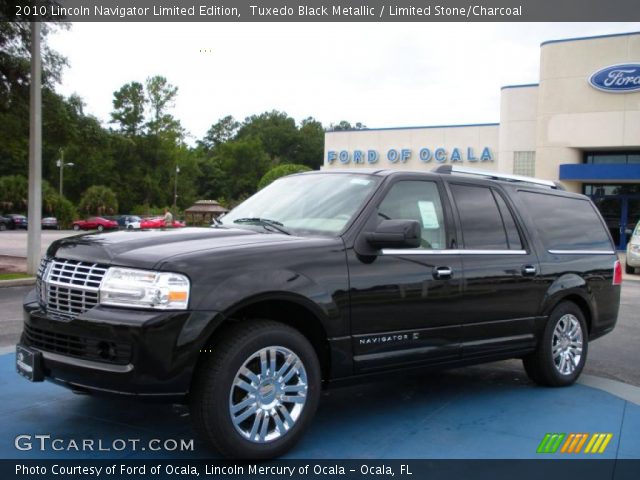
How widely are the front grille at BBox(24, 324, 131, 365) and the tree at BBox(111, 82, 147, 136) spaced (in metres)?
85.9

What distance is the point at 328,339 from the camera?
428cm

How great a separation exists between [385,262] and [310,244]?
592 millimetres

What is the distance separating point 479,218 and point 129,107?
3405 inches

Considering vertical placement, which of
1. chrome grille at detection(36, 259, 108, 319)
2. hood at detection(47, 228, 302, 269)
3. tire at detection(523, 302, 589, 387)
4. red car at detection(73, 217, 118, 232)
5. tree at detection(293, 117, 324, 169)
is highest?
tree at detection(293, 117, 324, 169)

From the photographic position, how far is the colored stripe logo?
4441 millimetres

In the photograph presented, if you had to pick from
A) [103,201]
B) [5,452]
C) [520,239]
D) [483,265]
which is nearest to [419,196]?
[483,265]

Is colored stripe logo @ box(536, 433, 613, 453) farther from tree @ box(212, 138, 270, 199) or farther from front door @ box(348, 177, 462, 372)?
tree @ box(212, 138, 270, 199)

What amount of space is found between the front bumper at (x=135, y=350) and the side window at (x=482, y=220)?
2.39m

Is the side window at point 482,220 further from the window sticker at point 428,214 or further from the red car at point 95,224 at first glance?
the red car at point 95,224

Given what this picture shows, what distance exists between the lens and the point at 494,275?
210 inches

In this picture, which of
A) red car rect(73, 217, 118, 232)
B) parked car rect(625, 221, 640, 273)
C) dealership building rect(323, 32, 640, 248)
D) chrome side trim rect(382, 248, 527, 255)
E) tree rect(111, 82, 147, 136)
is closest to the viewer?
chrome side trim rect(382, 248, 527, 255)

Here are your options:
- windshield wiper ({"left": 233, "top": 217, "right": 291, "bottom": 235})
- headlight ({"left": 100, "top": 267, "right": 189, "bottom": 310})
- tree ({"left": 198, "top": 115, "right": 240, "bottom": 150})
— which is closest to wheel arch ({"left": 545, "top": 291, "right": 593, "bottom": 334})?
windshield wiper ({"left": 233, "top": 217, "right": 291, "bottom": 235})

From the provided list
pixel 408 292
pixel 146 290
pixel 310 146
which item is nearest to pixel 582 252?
pixel 408 292

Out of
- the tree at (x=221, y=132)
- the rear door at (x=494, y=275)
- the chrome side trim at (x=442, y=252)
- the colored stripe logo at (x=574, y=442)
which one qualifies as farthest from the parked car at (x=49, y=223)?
the tree at (x=221, y=132)
